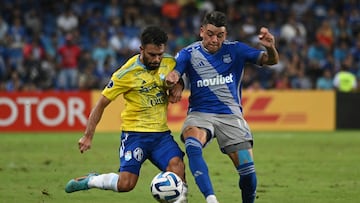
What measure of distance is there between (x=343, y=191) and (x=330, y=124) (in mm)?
12314

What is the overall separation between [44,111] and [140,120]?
13.7 m

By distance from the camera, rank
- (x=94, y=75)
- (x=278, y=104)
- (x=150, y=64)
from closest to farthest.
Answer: (x=150, y=64) → (x=278, y=104) → (x=94, y=75)

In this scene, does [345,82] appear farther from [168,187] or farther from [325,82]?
[168,187]

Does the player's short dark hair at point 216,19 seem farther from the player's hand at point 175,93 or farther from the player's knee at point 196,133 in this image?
the player's knee at point 196,133

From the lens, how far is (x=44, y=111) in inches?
886

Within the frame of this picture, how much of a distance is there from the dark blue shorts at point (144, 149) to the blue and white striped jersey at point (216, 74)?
55 cm

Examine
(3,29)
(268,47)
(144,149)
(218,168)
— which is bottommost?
(218,168)

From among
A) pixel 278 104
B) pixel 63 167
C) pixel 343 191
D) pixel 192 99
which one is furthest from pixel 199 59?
pixel 278 104

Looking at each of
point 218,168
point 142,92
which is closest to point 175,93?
point 142,92

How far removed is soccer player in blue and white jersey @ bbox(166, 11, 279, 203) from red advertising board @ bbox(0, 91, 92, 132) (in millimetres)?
13403

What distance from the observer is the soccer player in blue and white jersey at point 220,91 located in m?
9.13

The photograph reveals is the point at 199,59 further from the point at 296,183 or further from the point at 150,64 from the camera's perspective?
the point at 296,183

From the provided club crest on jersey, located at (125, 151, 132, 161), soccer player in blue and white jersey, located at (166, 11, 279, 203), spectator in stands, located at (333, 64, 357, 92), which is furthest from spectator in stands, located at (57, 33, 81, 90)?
club crest on jersey, located at (125, 151, 132, 161)

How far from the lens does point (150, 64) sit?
29.7ft
